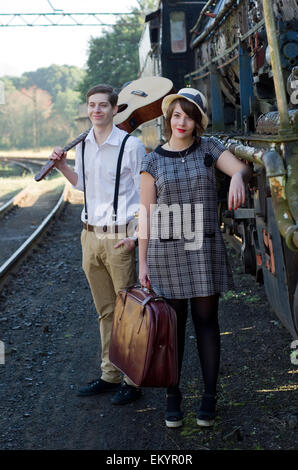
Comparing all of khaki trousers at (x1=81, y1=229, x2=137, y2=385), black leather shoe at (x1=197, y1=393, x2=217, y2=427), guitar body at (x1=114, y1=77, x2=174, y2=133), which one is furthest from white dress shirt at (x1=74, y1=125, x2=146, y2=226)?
black leather shoe at (x1=197, y1=393, x2=217, y2=427)

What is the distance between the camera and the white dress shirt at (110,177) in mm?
3939

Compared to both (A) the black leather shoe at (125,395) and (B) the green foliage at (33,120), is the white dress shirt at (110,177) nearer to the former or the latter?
(A) the black leather shoe at (125,395)

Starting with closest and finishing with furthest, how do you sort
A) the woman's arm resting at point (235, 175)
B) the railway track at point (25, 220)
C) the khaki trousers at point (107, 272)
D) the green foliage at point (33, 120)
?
the woman's arm resting at point (235, 175), the khaki trousers at point (107, 272), the railway track at point (25, 220), the green foliage at point (33, 120)

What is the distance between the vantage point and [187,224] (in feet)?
11.5

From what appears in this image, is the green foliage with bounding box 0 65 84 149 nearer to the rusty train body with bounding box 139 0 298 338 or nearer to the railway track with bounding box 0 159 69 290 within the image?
the railway track with bounding box 0 159 69 290

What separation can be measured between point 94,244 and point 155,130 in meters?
9.52

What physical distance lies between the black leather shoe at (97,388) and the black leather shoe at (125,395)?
177 millimetres

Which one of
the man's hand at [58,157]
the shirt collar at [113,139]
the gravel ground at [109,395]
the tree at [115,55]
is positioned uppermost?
the tree at [115,55]

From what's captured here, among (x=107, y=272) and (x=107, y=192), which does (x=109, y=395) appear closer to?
(x=107, y=272)

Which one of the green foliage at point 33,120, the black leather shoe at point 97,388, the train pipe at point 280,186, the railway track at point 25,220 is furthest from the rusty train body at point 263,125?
the green foliage at point 33,120

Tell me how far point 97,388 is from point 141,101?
2.06 m

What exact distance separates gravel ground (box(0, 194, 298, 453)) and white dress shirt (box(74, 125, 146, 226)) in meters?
1.25

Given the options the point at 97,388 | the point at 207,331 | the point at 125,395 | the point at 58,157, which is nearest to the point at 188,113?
the point at 58,157

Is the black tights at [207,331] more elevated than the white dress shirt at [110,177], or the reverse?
the white dress shirt at [110,177]
